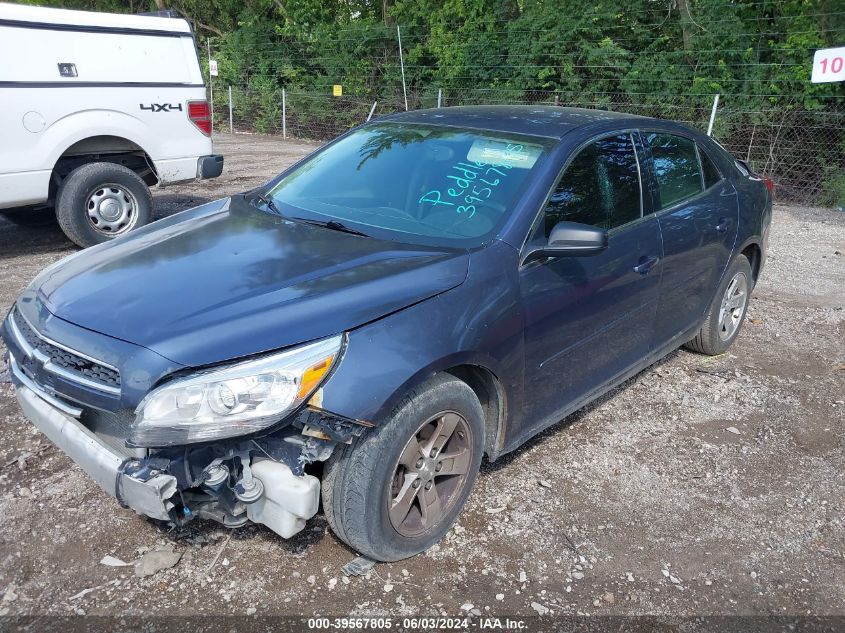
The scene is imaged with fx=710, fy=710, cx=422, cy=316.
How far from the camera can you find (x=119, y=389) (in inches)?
93.5

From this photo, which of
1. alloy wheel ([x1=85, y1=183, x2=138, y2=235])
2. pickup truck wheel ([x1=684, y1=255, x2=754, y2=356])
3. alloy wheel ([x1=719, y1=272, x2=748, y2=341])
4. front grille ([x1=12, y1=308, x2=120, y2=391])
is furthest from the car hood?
alloy wheel ([x1=85, y1=183, x2=138, y2=235])

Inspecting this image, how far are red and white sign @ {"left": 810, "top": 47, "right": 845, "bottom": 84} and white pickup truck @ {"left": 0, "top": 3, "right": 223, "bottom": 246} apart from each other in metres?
9.27

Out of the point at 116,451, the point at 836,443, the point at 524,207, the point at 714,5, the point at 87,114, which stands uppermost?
the point at 714,5

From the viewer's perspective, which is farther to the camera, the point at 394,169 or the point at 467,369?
the point at 394,169

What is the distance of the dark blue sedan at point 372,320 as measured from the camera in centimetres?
238

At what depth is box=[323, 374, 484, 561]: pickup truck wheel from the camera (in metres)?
2.56

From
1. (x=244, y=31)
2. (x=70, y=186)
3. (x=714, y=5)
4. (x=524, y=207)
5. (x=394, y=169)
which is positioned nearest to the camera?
(x=524, y=207)

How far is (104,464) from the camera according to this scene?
2.42m

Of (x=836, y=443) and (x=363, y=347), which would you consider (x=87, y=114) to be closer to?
(x=363, y=347)

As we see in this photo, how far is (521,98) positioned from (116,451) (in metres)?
14.7

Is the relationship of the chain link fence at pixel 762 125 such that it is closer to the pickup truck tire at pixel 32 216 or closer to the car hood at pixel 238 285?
the pickup truck tire at pixel 32 216

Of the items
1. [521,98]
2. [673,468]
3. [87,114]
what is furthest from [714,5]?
[673,468]

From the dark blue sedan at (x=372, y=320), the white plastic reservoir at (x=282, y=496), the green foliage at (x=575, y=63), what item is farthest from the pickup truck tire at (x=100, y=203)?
the green foliage at (x=575, y=63)

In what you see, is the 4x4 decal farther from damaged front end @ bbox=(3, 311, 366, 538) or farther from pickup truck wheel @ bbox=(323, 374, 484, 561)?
pickup truck wheel @ bbox=(323, 374, 484, 561)
